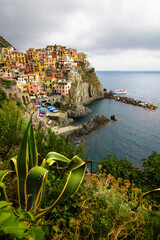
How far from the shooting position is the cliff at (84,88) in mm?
40062

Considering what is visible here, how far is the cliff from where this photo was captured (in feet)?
131

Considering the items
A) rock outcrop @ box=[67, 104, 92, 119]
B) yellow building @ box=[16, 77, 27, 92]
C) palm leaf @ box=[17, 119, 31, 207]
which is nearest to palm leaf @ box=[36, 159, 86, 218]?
palm leaf @ box=[17, 119, 31, 207]

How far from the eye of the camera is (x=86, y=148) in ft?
62.4

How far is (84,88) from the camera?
1766 inches

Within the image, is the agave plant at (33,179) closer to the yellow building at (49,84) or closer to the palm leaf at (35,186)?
the palm leaf at (35,186)

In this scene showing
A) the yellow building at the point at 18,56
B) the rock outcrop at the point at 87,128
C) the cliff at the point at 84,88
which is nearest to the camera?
the rock outcrop at the point at 87,128

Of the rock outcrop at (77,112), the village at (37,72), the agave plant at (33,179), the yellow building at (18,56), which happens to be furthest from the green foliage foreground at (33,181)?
the yellow building at (18,56)

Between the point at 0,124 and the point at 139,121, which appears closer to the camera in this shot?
the point at 0,124

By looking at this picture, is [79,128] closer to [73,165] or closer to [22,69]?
[73,165]

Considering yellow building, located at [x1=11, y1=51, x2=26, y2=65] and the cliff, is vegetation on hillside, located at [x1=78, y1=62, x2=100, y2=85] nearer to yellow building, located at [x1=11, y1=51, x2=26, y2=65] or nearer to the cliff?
the cliff

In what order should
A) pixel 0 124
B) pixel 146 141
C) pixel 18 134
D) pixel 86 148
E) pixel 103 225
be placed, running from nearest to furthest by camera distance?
pixel 103 225 → pixel 0 124 → pixel 18 134 → pixel 86 148 → pixel 146 141

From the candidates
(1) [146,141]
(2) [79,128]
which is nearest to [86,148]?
(2) [79,128]

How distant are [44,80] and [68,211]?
40153mm

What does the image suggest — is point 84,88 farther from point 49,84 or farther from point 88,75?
point 49,84
